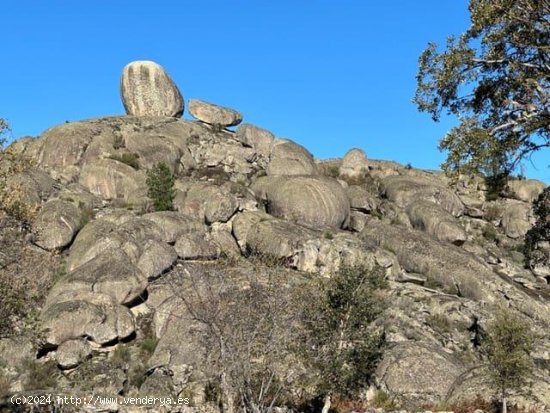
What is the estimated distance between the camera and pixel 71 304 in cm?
3459

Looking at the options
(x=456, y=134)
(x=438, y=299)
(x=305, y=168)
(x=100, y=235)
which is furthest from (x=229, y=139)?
(x=456, y=134)

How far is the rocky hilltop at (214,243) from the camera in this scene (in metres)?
28.2

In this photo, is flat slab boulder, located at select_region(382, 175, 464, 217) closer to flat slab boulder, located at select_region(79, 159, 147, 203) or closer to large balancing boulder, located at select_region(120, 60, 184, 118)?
flat slab boulder, located at select_region(79, 159, 147, 203)

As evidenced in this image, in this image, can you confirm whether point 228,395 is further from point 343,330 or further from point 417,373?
point 417,373

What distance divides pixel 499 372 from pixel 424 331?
39.4 ft

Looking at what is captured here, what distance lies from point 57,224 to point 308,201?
2168 centimetres

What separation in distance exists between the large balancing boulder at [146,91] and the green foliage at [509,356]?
57603mm

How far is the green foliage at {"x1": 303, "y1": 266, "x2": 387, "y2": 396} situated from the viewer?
23.4 metres

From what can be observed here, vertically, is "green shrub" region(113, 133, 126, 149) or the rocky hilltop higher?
"green shrub" region(113, 133, 126, 149)

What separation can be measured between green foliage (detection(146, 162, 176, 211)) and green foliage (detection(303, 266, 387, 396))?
92.2ft

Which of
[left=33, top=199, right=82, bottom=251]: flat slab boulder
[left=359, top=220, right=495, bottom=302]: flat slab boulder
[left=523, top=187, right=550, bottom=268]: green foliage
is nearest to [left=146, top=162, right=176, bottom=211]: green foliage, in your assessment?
[left=33, top=199, right=82, bottom=251]: flat slab boulder

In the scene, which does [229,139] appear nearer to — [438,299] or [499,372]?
[438,299]

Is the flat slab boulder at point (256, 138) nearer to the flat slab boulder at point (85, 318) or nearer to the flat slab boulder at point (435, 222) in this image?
the flat slab boulder at point (435, 222)

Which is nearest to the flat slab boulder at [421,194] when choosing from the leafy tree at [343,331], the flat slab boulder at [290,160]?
the flat slab boulder at [290,160]
